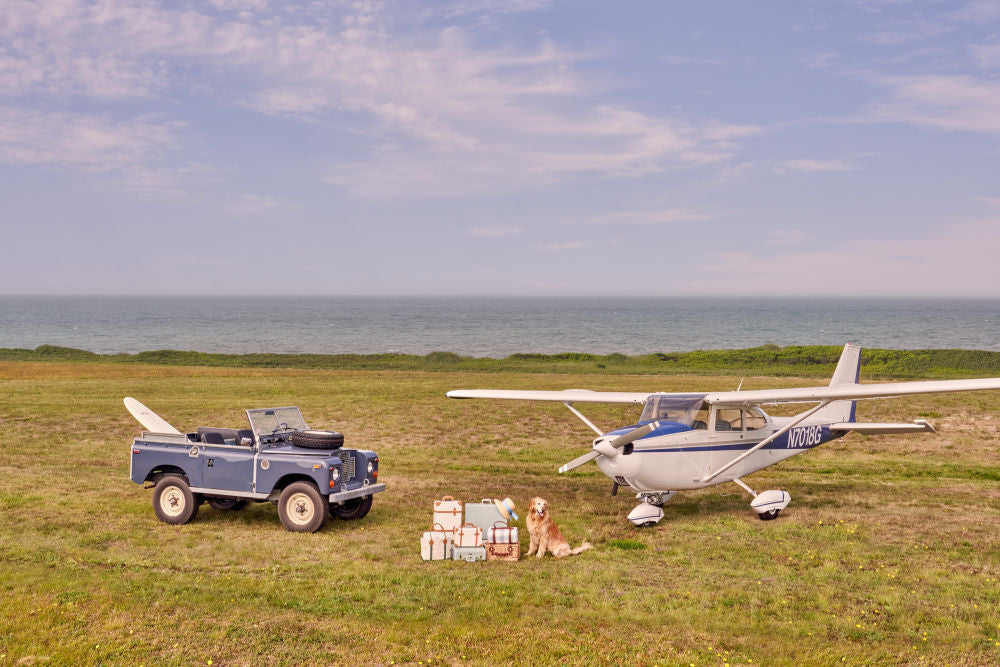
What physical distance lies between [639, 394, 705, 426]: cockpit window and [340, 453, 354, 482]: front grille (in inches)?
219

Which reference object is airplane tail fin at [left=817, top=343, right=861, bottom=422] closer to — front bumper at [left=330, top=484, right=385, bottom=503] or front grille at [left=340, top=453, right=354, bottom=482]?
front bumper at [left=330, top=484, right=385, bottom=503]

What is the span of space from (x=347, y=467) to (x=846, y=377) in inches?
464

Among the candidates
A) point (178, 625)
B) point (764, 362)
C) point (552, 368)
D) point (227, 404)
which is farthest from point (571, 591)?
point (764, 362)

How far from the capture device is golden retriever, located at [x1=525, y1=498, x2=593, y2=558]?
11148mm

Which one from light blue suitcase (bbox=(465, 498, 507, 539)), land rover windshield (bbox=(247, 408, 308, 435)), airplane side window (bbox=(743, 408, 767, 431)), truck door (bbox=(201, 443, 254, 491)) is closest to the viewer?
light blue suitcase (bbox=(465, 498, 507, 539))

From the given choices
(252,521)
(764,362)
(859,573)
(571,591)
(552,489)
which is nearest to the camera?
(571,591)

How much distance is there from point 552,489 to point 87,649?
1082 cm

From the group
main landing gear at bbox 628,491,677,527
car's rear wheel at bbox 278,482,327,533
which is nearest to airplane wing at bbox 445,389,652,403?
main landing gear at bbox 628,491,677,527

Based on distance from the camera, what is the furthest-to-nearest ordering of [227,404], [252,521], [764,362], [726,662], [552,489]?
[764,362], [227,404], [552,489], [252,521], [726,662]

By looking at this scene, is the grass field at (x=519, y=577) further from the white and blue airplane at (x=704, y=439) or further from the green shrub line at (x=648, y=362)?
the green shrub line at (x=648, y=362)

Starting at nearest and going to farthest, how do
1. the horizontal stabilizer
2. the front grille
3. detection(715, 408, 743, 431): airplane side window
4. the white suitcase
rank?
the white suitcase
the front grille
detection(715, 408, 743, 431): airplane side window
the horizontal stabilizer

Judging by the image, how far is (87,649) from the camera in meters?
7.51

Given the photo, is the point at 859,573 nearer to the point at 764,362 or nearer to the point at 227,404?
the point at 227,404

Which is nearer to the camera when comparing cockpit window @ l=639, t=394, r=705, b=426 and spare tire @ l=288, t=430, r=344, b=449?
spare tire @ l=288, t=430, r=344, b=449
